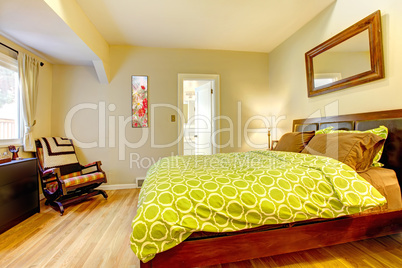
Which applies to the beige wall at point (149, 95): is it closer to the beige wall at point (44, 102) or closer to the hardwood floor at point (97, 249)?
the beige wall at point (44, 102)

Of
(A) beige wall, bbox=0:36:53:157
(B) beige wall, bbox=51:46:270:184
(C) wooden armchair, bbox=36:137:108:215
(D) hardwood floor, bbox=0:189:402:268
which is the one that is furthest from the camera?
(B) beige wall, bbox=51:46:270:184

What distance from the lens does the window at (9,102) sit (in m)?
2.21

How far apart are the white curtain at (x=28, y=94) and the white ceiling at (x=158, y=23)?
0.23m

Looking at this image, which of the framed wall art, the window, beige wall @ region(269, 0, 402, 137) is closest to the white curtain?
the window

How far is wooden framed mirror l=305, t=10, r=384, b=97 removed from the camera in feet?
5.77

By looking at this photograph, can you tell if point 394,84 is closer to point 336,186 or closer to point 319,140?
point 319,140

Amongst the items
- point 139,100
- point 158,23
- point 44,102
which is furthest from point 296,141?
point 44,102

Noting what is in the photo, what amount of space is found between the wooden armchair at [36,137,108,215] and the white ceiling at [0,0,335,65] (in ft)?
4.75

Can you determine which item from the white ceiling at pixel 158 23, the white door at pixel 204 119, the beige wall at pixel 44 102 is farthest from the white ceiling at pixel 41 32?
the white door at pixel 204 119

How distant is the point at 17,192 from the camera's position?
1.99m

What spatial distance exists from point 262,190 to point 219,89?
262 centimetres

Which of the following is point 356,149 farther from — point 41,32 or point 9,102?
point 9,102

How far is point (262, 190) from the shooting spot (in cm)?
118

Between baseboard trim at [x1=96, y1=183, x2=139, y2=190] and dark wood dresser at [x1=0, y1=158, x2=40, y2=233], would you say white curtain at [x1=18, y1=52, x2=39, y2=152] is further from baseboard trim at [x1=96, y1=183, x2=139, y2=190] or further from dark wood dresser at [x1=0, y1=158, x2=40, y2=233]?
baseboard trim at [x1=96, y1=183, x2=139, y2=190]
